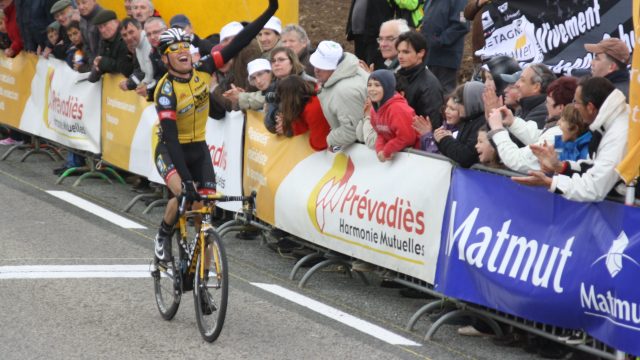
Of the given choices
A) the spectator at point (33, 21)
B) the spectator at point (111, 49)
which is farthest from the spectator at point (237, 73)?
the spectator at point (33, 21)

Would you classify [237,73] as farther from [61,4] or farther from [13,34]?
[13,34]

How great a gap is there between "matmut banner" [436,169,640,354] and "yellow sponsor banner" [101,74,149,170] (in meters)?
5.95

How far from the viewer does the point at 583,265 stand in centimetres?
759

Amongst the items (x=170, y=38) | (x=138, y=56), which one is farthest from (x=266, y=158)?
(x=138, y=56)

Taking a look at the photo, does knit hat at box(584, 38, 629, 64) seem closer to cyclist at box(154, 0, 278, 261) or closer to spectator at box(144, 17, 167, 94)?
cyclist at box(154, 0, 278, 261)

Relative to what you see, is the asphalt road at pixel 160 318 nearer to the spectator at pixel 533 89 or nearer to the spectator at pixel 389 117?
the spectator at pixel 389 117

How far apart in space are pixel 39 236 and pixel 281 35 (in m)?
3.09

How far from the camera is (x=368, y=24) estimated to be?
14.0 meters

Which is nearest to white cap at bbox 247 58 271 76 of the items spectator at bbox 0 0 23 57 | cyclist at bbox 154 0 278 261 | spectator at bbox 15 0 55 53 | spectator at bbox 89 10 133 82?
cyclist at bbox 154 0 278 261

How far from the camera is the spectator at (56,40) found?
15.8 meters

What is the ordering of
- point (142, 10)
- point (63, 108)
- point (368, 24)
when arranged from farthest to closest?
point (63, 108)
point (142, 10)
point (368, 24)

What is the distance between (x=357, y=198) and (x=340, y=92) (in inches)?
38.1

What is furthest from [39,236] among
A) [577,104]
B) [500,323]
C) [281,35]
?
[577,104]

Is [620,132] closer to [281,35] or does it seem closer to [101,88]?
[281,35]
